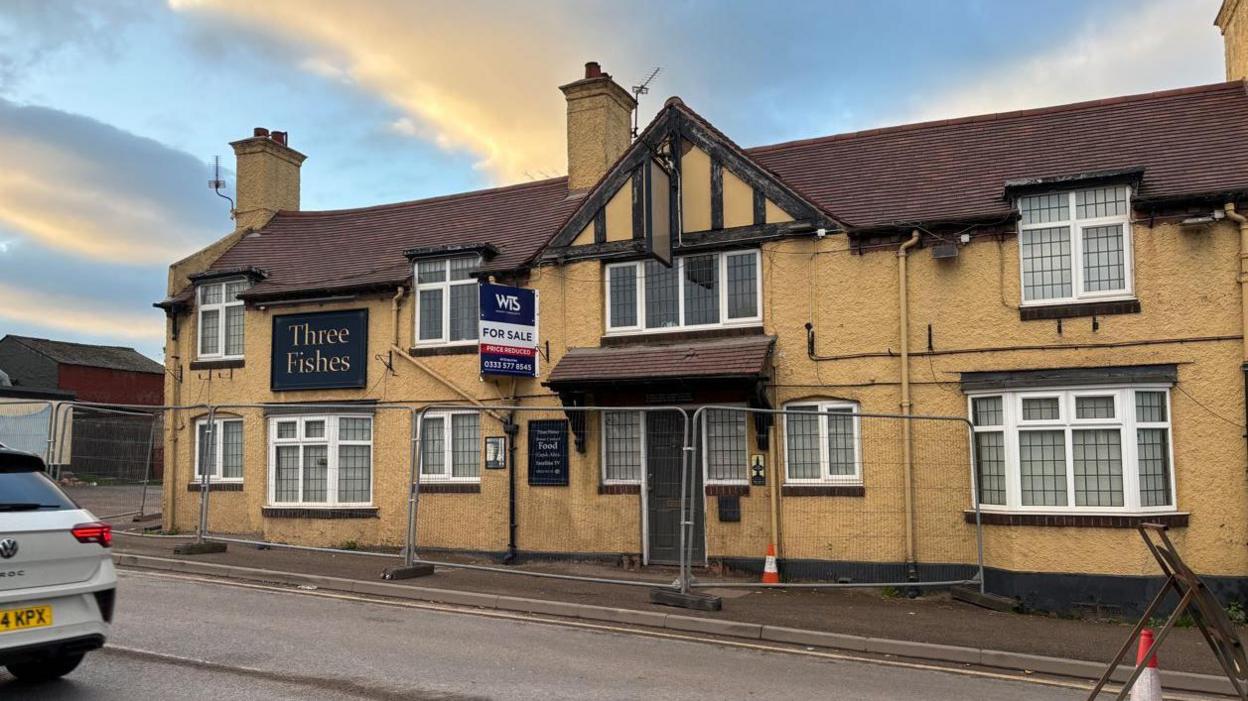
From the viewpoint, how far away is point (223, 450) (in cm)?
1997

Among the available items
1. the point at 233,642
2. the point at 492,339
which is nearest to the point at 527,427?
the point at 492,339

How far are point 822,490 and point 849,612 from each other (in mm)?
2695

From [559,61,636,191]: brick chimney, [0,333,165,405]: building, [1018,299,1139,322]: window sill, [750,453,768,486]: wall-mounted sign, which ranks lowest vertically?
[750,453,768,486]: wall-mounted sign

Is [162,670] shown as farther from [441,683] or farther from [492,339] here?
[492,339]

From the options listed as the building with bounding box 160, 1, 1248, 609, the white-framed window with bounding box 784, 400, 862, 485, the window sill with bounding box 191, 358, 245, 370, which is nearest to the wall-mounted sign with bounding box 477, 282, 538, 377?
the building with bounding box 160, 1, 1248, 609

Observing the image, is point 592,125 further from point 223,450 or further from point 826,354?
point 223,450

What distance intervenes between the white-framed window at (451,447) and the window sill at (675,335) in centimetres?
300

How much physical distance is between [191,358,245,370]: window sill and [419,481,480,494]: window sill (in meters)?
5.08

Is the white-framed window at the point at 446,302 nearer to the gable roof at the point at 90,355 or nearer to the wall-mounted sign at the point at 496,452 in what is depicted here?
the wall-mounted sign at the point at 496,452

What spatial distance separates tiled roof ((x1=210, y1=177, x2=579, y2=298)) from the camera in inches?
719

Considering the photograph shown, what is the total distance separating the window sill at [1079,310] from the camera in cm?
1301

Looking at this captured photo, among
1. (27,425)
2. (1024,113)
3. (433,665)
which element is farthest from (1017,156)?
(27,425)

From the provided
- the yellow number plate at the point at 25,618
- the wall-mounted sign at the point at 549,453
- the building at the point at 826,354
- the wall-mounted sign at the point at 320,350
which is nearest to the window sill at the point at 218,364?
the building at the point at 826,354

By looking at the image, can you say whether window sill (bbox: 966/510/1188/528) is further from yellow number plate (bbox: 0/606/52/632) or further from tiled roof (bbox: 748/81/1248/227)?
yellow number plate (bbox: 0/606/52/632)
